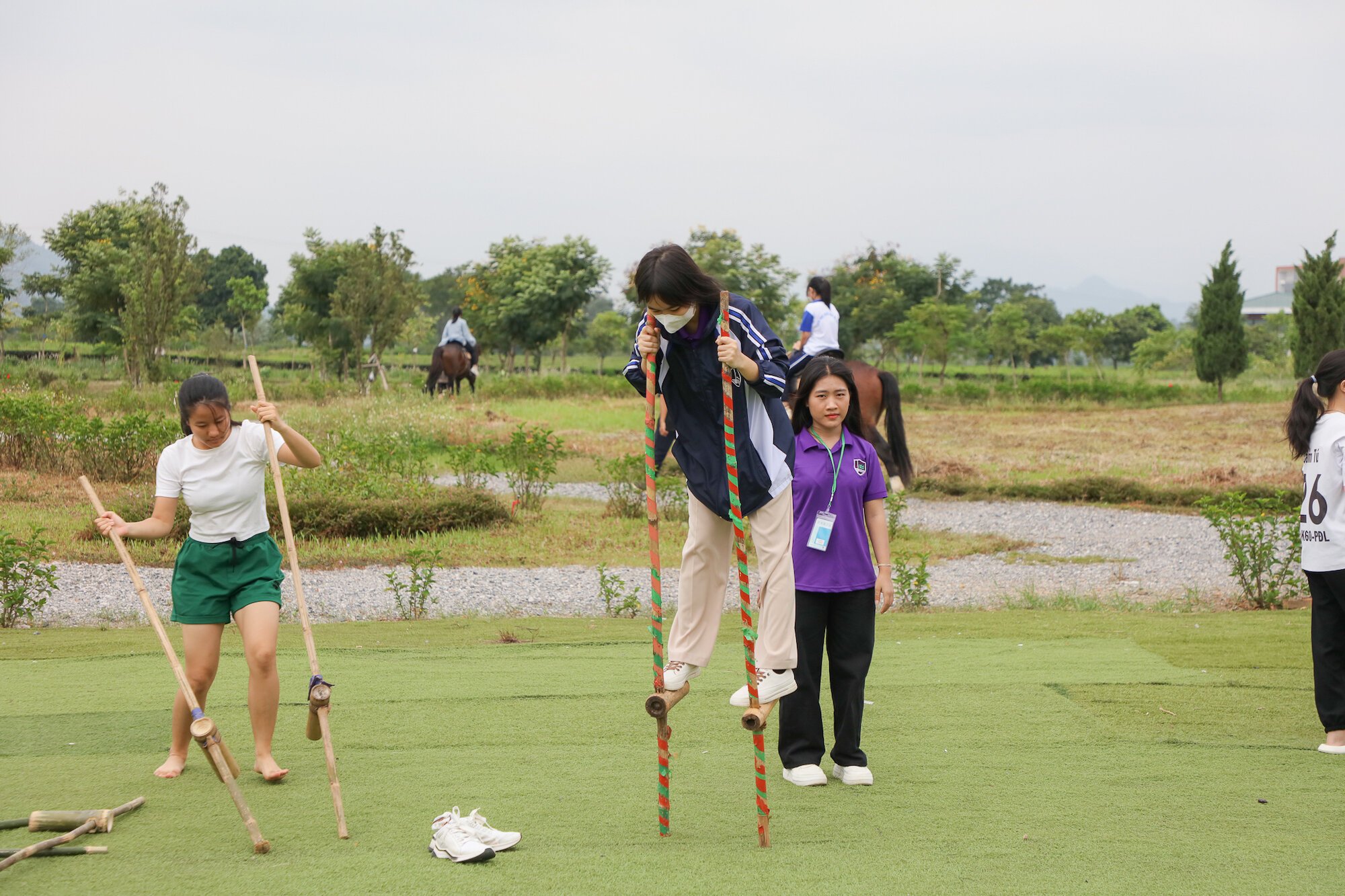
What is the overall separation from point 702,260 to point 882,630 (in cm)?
3170

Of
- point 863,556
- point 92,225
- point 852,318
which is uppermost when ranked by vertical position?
point 92,225

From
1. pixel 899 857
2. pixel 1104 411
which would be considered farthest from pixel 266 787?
pixel 1104 411

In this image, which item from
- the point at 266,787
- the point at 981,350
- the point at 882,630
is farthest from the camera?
the point at 981,350

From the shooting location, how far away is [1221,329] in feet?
104

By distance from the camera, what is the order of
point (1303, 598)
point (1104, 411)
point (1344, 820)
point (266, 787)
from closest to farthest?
point (1344, 820) → point (266, 787) → point (1303, 598) → point (1104, 411)

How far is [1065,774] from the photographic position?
461cm

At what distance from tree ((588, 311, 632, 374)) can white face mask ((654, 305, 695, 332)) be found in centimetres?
3645

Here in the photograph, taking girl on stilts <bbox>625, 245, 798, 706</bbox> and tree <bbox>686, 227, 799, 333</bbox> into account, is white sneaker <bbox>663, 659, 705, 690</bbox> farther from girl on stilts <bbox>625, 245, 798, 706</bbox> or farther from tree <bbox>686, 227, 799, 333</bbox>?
tree <bbox>686, 227, 799, 333</bbox>

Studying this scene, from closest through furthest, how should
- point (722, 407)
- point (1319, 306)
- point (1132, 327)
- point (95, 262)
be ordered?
point (722, 407) → point (1319, 306) → point (95, 262) → point (1132, 327)

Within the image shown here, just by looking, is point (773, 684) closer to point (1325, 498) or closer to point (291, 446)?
point (291, 446)

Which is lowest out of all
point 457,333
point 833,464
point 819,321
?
point 833,464

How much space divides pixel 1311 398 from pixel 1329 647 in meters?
1.04

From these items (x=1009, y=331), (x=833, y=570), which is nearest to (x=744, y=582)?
(x=833, y=570)

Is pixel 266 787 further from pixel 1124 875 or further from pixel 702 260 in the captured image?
pixel 702 260
